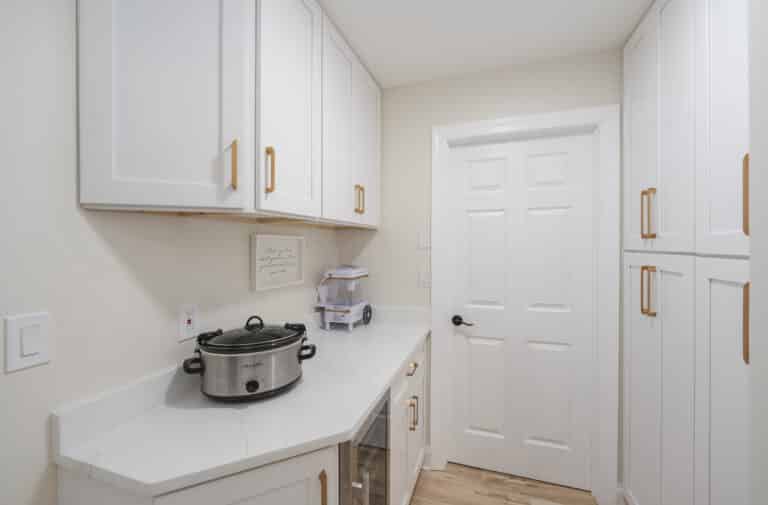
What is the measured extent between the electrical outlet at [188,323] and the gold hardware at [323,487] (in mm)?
648

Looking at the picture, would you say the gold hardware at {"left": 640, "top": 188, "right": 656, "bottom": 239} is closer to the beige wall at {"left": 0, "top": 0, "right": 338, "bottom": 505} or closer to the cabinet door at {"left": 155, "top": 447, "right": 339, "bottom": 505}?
the cabinet door at {"left": 155, "top": 447, "right": 339, "bottom": 505}

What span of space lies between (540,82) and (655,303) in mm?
1289

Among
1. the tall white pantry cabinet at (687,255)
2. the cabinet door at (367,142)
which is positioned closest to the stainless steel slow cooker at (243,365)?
the cabinet door at (367,142)

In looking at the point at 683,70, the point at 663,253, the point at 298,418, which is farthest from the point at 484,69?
the point at 298,418

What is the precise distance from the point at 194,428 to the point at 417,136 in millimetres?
1824

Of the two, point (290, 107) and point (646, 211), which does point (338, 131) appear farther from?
point (646, 211)

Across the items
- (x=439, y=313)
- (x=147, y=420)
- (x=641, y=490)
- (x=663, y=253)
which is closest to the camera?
(x=147, y=420)

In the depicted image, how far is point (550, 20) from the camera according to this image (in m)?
1.47

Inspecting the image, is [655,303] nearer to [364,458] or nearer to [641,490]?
[641,490]

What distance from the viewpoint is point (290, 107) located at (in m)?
1.11

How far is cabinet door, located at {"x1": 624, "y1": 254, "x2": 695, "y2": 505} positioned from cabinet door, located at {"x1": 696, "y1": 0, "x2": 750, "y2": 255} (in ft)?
0.66

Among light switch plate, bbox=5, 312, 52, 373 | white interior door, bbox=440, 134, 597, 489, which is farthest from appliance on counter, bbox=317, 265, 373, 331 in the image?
light switch plate, bbox=5, 312, 52, 373

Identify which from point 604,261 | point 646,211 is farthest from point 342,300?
point 646,211

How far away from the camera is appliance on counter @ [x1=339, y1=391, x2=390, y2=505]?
2.98ft
